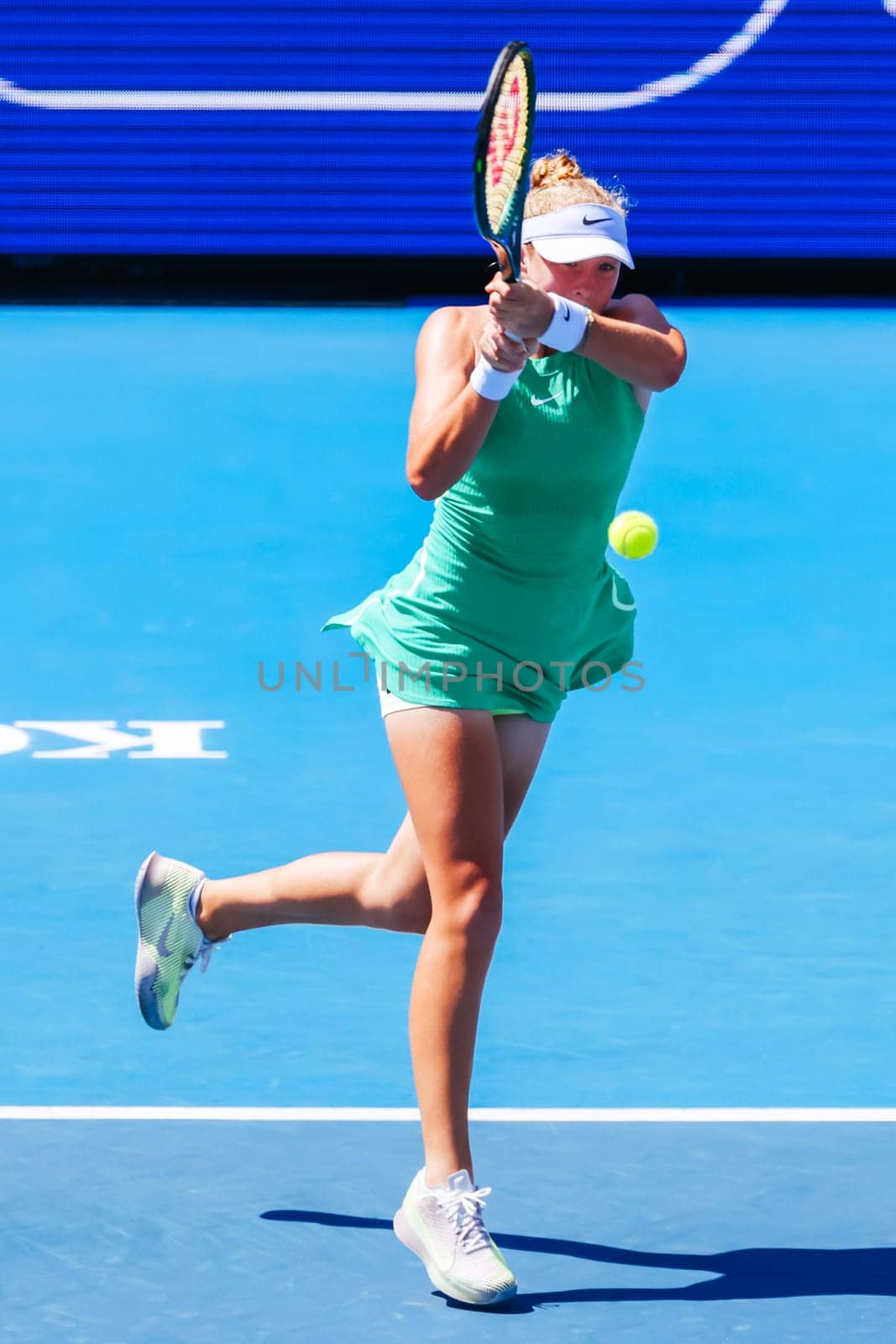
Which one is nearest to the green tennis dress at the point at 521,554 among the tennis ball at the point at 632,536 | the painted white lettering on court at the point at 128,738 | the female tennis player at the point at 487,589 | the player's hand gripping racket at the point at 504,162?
the female tennis player at the point at 487,589

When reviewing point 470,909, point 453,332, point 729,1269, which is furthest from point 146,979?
point 453,332

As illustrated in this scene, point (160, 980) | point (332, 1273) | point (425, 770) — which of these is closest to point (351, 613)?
point (425, 770)

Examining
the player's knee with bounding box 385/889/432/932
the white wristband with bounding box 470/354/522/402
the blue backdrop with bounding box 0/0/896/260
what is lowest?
the blue backdrop with bounding box 0/0/896/260

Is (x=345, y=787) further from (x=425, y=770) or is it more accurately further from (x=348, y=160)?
(x=348, y=160)

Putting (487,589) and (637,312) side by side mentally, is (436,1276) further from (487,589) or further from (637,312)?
(637,312)

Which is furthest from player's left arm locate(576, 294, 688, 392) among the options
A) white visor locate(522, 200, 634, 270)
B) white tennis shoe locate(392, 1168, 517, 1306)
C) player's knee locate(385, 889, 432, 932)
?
white tennis shoe locate(392, 1168, 517, 1306)

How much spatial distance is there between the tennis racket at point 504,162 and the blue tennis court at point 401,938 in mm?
1644

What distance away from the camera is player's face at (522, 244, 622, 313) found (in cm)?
359

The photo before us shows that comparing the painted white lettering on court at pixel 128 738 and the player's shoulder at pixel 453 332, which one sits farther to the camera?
the painted white lettering on court at pixel 128 738

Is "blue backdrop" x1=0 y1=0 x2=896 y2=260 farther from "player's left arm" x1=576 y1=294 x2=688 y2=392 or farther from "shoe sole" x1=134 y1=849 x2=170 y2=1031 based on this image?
"player's left arm" x1=576 y1=294 x2=688 y2=392

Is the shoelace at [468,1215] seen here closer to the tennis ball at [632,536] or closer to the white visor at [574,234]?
the white visor at [574,234]

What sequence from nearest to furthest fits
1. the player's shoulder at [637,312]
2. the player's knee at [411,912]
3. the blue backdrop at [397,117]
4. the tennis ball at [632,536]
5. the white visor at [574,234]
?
the white visor at [574,234] → the player's shoulder at [637,312] → the player's knee at [411,912] → the tennis ball at [632,536] → the blue backdrop at [397,117]

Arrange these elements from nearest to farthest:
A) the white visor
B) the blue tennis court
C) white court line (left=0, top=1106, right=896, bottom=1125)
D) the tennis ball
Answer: the blue tennis court, the white visor, white court line (left=0, top=1106, right=896, bottom=1125), the tennis ball

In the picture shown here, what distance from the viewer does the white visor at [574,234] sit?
3.54m
